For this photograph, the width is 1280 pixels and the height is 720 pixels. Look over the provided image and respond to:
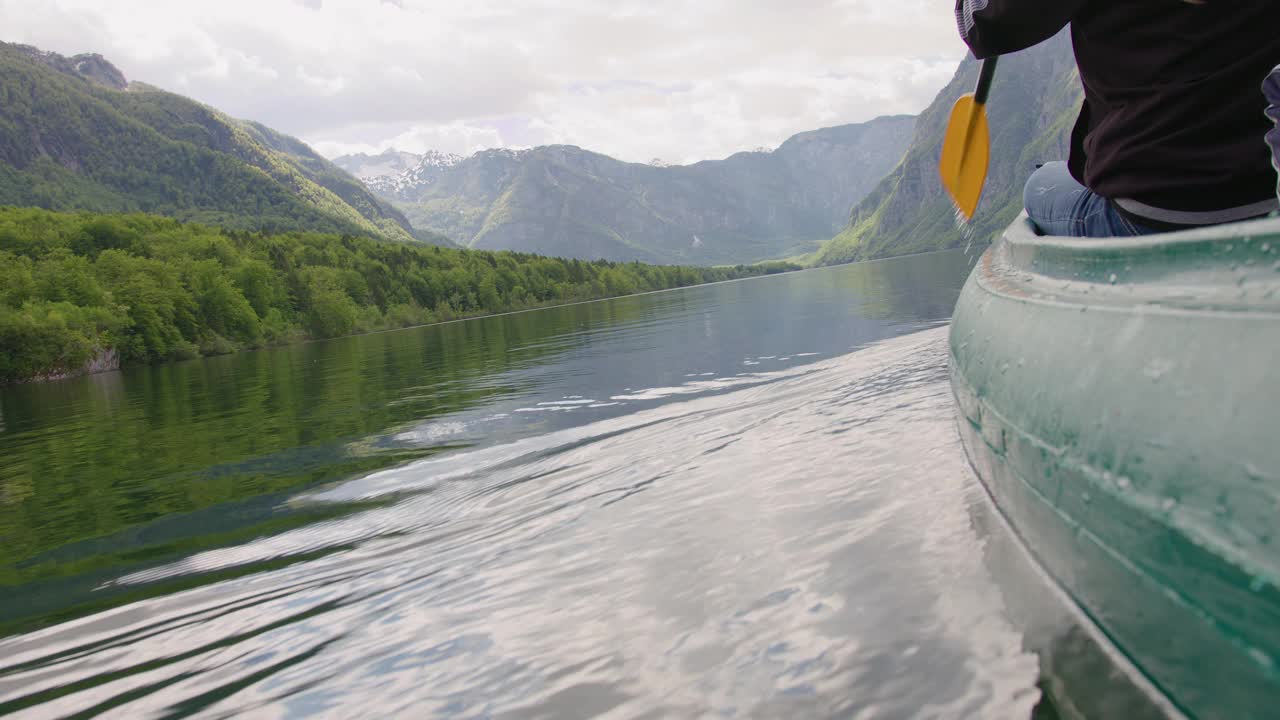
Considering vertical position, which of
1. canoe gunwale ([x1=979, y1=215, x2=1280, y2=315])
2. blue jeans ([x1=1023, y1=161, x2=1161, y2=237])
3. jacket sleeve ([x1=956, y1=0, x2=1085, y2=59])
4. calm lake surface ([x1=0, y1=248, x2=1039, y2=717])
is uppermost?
jacket sleeve ([x1=956, y1=0, x2=1085, y2=59])

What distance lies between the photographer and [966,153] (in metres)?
4.85

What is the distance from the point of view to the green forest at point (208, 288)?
50938mm

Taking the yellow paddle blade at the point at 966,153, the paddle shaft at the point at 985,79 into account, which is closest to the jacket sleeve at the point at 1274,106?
the paddle shaft at the point at 985,79

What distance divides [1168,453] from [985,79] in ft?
11.2

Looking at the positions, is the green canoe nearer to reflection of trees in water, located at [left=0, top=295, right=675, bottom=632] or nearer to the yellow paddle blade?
the yellow paddle blade

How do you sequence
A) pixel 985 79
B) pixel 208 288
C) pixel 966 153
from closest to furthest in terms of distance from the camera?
1. pixel 985 79
2. pixel 966 153
3. pixel 208 288

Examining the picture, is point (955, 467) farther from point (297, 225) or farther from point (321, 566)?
point (297, 225)

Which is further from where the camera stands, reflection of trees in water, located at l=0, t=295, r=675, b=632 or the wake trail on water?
reflection of trees in water, located at l=0, t=295, r=675, b=632

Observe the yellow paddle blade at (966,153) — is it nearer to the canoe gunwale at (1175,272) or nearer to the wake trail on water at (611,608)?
the wake trail on water at (611,608)

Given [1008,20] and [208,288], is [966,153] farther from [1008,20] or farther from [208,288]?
[208,288]

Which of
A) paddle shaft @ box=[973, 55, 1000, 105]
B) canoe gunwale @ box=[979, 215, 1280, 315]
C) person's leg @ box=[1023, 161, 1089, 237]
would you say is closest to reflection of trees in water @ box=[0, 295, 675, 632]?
canoe gunwale @ box=[979, 215, 1280, 315]

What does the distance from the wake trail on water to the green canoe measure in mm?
685

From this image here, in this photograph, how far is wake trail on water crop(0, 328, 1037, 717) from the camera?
2.35 meters

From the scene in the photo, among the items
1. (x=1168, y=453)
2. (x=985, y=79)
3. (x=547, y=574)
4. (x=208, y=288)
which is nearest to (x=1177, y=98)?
(x=1168, y=453)
